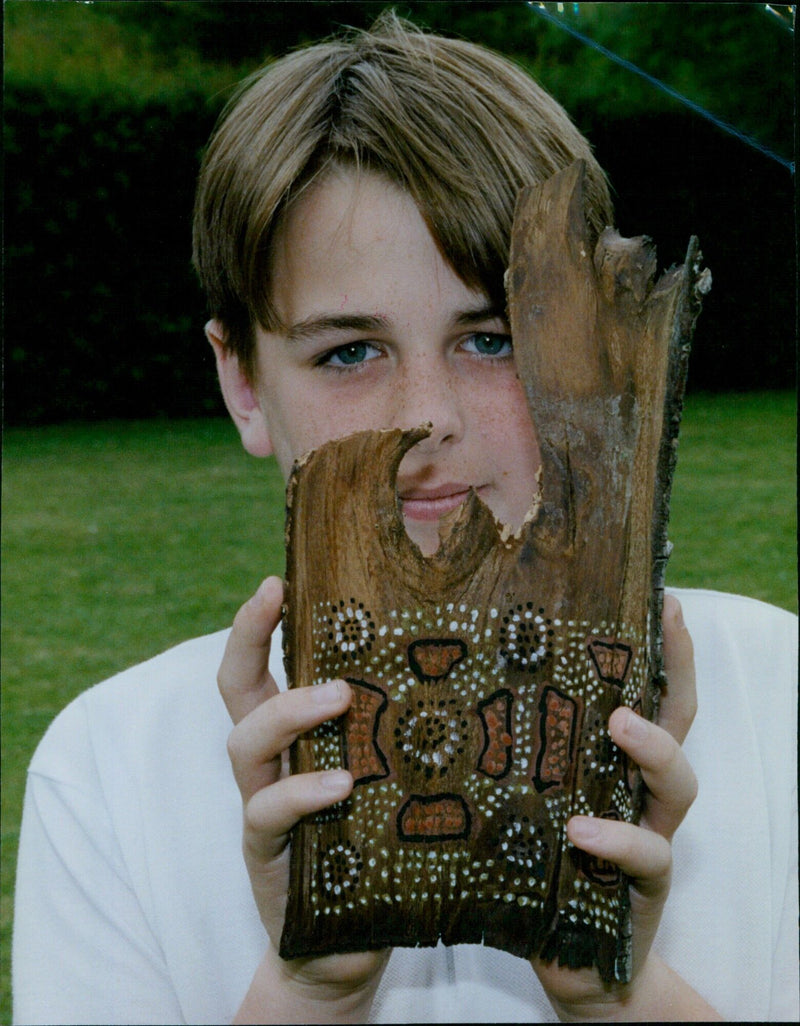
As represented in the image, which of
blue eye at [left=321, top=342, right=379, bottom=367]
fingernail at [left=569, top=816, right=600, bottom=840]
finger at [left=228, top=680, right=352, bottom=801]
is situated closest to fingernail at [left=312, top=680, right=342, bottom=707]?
finger at [left=228, top=680, right=352, bottom=801]

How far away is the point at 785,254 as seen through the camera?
978 mm

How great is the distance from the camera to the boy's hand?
735 mm

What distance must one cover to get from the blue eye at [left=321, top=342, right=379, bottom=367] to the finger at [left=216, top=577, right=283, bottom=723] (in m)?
0.22

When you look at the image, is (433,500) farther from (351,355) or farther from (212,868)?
(212,868)

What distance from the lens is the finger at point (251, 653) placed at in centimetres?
80

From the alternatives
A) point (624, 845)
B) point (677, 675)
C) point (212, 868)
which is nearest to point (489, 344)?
point (677, 675)

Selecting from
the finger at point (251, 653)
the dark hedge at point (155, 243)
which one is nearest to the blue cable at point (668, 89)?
the dark hedge at point (155, 243)

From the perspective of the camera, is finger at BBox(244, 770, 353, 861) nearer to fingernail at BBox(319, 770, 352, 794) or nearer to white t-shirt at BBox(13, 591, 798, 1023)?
fingernail at BBox(319, 770, 352, 794)

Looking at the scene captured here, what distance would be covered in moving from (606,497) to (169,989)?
638mm

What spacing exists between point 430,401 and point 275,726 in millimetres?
293

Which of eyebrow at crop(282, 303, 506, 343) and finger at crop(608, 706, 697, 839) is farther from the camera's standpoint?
eyebrow at crop(282, 303, 506, 343)

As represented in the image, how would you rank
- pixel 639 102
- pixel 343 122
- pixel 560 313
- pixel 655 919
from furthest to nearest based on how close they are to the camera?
pixel 639 102, pixel 343 122, pixel 655 919, pixel 560 313

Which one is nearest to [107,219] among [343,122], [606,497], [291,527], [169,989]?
[343,122]

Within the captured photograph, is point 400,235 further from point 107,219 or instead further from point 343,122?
point 107,219
